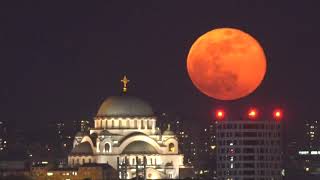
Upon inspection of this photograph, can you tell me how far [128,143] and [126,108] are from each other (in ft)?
8.56

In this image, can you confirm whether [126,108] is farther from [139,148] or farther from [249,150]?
[249,150]

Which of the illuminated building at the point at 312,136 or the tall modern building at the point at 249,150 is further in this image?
the illuminated building at the point at 312,136

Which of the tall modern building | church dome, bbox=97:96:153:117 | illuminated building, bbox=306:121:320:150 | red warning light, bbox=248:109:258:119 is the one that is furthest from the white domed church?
illuminated building, bbox=306:121:320:150

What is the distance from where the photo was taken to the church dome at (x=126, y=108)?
434 ft

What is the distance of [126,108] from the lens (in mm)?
132250

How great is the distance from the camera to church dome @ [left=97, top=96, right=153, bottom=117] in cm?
13225

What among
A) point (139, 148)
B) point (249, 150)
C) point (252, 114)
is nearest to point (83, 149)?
point (139, 148)

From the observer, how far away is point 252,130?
12488 cm

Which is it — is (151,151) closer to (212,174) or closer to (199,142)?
(212,174)

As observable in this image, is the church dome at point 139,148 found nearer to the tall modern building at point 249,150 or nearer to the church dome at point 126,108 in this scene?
the church dome at point 126,108

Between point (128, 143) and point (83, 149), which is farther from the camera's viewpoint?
point (83, 149)

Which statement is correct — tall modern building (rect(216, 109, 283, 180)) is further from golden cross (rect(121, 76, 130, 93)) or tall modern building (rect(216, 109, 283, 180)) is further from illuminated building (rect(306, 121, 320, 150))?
illuminated building (rect(306, 121, 320, 150))

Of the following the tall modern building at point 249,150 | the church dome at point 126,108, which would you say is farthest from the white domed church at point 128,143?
the tall modern building at point 249,150

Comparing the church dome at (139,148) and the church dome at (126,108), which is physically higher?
the church dome at (126,108)
